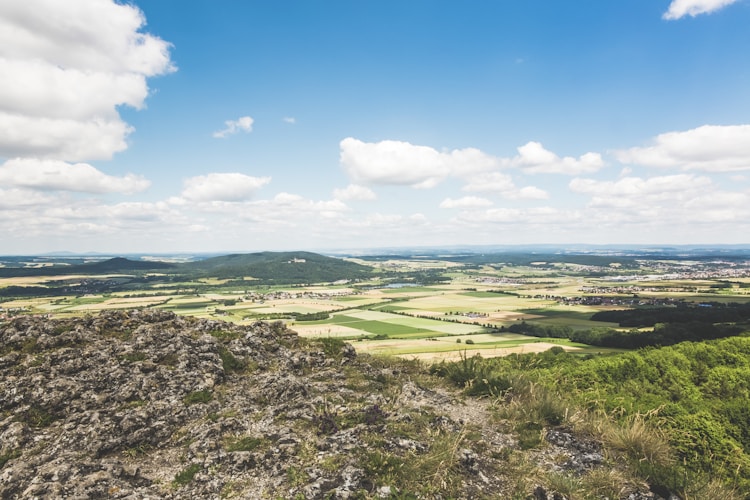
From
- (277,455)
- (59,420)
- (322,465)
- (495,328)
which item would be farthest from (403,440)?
(495,328)

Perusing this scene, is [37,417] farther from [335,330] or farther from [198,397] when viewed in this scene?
[335,330]

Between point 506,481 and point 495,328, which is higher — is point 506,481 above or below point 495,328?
above

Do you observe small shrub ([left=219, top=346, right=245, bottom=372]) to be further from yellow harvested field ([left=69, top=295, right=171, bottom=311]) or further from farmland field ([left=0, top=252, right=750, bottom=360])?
yellow harvested field ([left=69, top=295, right=171, bottom=311])

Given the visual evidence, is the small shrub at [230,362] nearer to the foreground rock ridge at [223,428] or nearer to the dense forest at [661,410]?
the foreground rock ridge at [223,428]

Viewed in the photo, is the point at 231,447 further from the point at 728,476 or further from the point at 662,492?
the point at 728,476

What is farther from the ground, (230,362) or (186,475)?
(230,362)

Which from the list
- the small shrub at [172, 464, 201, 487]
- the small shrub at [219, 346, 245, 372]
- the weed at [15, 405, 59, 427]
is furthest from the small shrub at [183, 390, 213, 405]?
the small shrub at [172, 464, 201, 487]

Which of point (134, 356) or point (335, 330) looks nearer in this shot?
point (134, 356)

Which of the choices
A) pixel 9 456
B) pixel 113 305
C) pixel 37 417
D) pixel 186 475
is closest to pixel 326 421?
pixel 186 475
